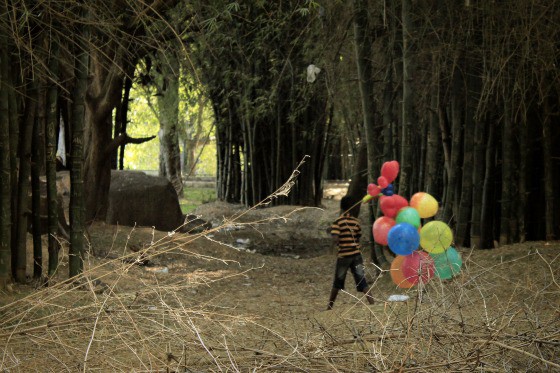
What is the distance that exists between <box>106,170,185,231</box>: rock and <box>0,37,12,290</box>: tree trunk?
17.2 ft

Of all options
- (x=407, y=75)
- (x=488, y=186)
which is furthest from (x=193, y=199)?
(x=407, y=75)

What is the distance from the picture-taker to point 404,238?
599 cm

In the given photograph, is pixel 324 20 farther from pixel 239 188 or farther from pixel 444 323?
pixel 239 188

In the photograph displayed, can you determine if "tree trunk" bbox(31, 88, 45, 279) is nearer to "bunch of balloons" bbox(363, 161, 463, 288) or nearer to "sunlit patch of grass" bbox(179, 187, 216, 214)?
"bunch of balloons" bbox(363, 161, 463, 288)

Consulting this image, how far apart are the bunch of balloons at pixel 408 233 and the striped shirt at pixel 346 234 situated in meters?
0.28

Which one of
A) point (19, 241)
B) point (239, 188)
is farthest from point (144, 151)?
point (19, 241)

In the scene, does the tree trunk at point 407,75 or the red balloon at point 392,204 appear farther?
the tree trunk at point 407,75

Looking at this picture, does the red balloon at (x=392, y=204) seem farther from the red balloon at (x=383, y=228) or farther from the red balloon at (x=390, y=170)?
the red balloon at (x=390, y=170)

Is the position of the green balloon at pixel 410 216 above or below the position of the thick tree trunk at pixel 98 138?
below

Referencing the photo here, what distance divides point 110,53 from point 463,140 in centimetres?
378

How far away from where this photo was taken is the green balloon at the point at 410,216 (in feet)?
20.5

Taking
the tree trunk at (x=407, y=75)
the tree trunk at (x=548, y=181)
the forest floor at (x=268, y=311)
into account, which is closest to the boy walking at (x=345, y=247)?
the forest floor at (x=268, y=311)

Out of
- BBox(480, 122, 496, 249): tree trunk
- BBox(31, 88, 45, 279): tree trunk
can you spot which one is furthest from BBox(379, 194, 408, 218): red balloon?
BBox(31, 88, 45, 279): tree trunk

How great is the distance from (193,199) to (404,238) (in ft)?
49.4
